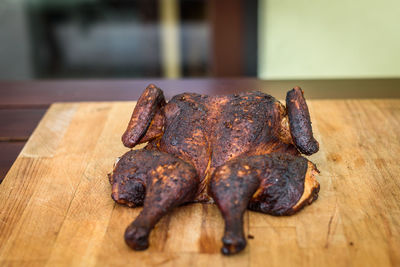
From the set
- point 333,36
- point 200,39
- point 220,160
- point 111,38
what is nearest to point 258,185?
point 220,160

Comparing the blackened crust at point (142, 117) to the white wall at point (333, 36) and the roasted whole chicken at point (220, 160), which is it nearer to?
the roasted whole chicken at point (220, 160)

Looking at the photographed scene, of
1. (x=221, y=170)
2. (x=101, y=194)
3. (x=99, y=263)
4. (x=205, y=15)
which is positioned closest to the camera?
(x=99, y=263)

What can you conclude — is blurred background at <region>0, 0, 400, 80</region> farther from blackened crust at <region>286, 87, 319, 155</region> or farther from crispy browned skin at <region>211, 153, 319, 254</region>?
crispy browned skin at <region>211, 153, 319, 254</region>

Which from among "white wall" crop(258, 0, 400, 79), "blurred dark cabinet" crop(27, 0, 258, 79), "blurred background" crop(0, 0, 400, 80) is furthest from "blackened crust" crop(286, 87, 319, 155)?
"blurred dark cabinet" crop(27, 0, 258, 79)

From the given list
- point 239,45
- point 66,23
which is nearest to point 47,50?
point 66,23

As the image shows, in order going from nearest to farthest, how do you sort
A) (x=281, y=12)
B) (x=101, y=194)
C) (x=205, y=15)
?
(x=101, y=194)
(x=281, y=12)
(x=205, y=15)

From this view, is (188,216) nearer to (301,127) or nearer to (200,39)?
(301,127)

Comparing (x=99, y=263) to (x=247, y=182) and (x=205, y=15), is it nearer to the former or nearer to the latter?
(x=247, y=182)
